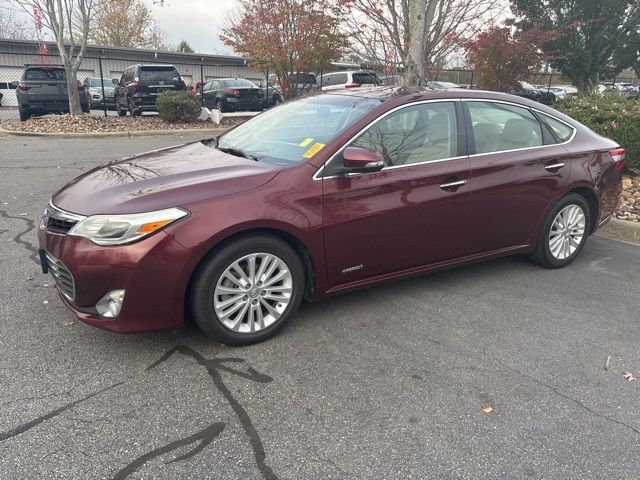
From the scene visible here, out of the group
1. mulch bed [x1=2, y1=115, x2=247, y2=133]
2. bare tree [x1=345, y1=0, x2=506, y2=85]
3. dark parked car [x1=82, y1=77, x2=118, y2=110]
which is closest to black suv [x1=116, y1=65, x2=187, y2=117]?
mulch bed [x1=2, y1=115, x2=247, y2=133]

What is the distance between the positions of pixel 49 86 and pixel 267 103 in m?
7.19

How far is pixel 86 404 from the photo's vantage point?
2703 millimetres

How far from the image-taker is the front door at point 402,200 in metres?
3.55

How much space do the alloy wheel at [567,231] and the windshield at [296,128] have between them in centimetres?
213

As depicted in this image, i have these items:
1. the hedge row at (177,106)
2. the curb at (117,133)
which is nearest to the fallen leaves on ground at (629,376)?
the curb at (117,133)

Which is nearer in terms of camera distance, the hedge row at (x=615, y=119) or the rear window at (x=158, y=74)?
the hedge row at (x=615, y=119)

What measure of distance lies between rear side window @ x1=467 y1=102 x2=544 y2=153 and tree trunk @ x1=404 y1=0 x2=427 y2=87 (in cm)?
312

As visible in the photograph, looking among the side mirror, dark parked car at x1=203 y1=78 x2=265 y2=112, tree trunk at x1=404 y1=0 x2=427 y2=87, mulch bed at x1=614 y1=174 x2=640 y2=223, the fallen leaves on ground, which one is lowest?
the fallen leaves on ground

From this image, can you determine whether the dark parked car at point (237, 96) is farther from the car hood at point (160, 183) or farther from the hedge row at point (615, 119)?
the car hood at point (160, 183)

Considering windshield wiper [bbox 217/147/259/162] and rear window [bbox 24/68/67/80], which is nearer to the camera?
windshield wiper [bbox 217/147/259/162]

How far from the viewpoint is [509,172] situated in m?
4.29

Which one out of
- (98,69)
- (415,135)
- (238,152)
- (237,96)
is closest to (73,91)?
(237,96)

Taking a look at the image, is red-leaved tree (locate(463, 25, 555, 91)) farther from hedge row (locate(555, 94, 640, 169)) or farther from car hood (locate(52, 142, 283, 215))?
car hood (locate(52, 142, 283, 215))

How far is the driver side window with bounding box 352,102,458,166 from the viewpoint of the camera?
12.3ft
